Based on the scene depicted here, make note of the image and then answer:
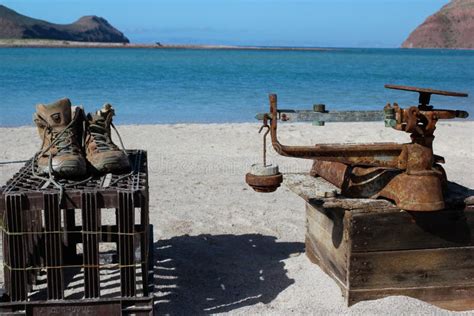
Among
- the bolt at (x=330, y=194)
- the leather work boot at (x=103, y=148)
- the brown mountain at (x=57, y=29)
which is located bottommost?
the bolt at (x=330, y=194)

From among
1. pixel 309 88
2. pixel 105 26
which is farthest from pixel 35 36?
pixel 309 88

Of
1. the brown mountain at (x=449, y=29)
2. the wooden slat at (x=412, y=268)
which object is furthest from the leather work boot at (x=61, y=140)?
the brown mountain at (x=449, y=29)

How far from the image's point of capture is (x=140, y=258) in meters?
3.97

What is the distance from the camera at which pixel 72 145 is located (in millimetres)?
4227

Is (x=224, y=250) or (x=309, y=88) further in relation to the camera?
(x=309, y=88)

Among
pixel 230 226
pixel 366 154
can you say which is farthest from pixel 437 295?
pixel 230 226

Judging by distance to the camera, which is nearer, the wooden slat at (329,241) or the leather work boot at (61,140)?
the leather work boot at (61,140)

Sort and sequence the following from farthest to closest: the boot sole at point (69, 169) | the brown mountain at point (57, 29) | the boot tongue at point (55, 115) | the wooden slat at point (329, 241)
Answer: the brown mountain at point (57, 29)
the boot tongue at point (55, 115)
the wooden slat at point (329, 241)
the boot sole at point (69, 169)

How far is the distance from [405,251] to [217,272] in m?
1.58

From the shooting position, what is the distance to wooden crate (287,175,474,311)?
4062 millimetres

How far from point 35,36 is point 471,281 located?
15076cm

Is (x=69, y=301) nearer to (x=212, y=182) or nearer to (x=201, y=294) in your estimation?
(x=201, y=294)

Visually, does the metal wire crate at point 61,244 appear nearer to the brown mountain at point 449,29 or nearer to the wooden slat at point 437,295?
the wooden slat at point 437,295

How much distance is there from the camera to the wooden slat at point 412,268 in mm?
4109
